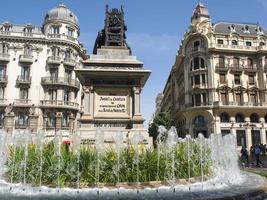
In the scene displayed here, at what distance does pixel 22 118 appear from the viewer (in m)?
46.8

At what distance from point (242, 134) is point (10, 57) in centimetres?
4191

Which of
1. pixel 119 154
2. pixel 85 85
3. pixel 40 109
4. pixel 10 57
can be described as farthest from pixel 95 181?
pixel 10 57

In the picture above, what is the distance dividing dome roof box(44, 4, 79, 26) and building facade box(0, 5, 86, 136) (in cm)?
18

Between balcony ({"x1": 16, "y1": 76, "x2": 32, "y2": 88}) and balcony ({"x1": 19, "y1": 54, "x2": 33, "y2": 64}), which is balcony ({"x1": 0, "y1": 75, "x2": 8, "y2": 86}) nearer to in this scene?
balcony ({"x1": 16, "y1": 76, "x2": 32, "y2": 88})

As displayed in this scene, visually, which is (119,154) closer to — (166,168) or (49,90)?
(166,168)

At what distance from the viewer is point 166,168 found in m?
9.67

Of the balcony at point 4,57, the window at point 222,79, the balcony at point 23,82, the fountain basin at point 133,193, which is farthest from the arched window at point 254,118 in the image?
the fountain basin at point 133,193

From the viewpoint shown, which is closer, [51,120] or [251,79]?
[51,120]

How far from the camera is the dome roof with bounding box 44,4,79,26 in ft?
168

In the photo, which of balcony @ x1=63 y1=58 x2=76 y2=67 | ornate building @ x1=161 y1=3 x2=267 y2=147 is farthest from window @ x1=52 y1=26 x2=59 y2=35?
ornate building @ x1=161 y1=3 x2=267 y2=147

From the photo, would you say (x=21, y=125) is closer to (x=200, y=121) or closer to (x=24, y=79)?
(x=24, y=79)

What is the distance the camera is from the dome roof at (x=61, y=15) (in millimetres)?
51116

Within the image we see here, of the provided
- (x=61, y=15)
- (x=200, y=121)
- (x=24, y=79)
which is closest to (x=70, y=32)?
(x=61, y=15)

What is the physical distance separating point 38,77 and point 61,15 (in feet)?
39.9
